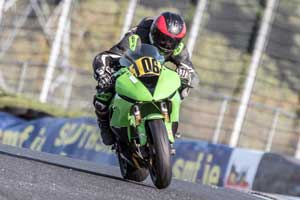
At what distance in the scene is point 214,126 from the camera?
50.8 ft

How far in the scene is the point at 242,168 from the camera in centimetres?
1259

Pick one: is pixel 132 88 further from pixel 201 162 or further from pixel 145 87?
pixel 201 162

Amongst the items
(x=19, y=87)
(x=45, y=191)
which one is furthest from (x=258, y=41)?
(x=45, y=191)

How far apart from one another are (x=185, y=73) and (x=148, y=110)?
1018mm

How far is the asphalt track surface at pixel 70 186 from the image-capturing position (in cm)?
632

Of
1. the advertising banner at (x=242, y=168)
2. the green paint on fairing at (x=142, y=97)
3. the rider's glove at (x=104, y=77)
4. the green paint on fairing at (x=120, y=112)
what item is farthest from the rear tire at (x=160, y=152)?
the advertising banner at (x=242, y=168)

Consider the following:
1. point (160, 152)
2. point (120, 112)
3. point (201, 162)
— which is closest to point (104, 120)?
point (120, 112)

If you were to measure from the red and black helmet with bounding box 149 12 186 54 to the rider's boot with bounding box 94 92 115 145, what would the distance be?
2.74ft

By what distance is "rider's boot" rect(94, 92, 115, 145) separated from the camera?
8844mm

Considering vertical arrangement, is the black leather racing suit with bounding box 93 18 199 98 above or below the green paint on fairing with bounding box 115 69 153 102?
above

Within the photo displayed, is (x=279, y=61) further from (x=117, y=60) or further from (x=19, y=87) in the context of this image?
(x=117, y=60)

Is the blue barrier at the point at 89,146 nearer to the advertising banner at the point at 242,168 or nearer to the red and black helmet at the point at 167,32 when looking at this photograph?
the advertising banner at the point at 242,168

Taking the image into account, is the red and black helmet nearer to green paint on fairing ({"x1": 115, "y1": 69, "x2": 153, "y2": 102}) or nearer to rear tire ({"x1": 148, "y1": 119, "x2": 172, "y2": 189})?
green paint on fairing ({"x1": 115, "y1": 69, "x2": 153, "y2": 102})

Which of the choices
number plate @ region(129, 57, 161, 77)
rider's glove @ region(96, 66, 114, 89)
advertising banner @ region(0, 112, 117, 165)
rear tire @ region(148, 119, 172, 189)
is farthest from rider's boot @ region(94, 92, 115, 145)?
advertising banner @ region(0, 112, 117, 165)
